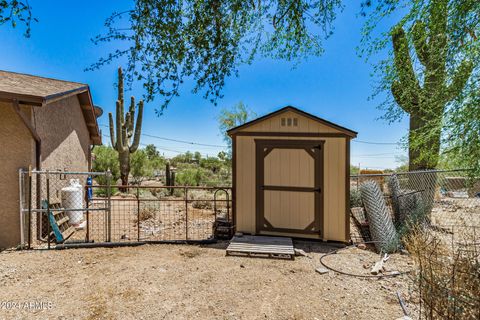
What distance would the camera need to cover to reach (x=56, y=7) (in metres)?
3.33

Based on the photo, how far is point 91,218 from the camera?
7398mm

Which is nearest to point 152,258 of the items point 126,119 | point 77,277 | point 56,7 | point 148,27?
point 77,277

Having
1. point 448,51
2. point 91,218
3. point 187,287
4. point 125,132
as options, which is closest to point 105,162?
point 125,132

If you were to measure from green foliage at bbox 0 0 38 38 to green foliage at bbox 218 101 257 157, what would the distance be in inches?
651

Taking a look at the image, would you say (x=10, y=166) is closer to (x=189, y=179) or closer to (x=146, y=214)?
(x=146, y=214)

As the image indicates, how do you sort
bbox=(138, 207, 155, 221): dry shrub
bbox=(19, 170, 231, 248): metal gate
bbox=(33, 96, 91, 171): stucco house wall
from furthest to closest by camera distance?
bbox=(138, 207, 155, 221): dry shrub, bbox=(33, 96, 91, 171): stucco house wall, bbox=(19, 170, 231, 248): metal gate

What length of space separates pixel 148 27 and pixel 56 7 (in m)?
2.06

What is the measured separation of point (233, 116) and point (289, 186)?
1448 cm

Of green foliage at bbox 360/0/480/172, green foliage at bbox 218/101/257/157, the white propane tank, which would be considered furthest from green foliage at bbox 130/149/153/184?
green foliage at bbox 360/0/480/172

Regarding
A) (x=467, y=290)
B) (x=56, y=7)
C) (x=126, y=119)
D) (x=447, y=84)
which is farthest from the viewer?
(x=126, y=119)

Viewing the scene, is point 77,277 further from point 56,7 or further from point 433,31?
point 433,31

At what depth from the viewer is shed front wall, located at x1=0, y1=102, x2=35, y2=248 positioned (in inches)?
185

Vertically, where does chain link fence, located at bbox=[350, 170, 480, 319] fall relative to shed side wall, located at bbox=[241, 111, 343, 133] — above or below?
below

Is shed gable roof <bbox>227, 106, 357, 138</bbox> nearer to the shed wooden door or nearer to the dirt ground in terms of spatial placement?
the shed wooden door
